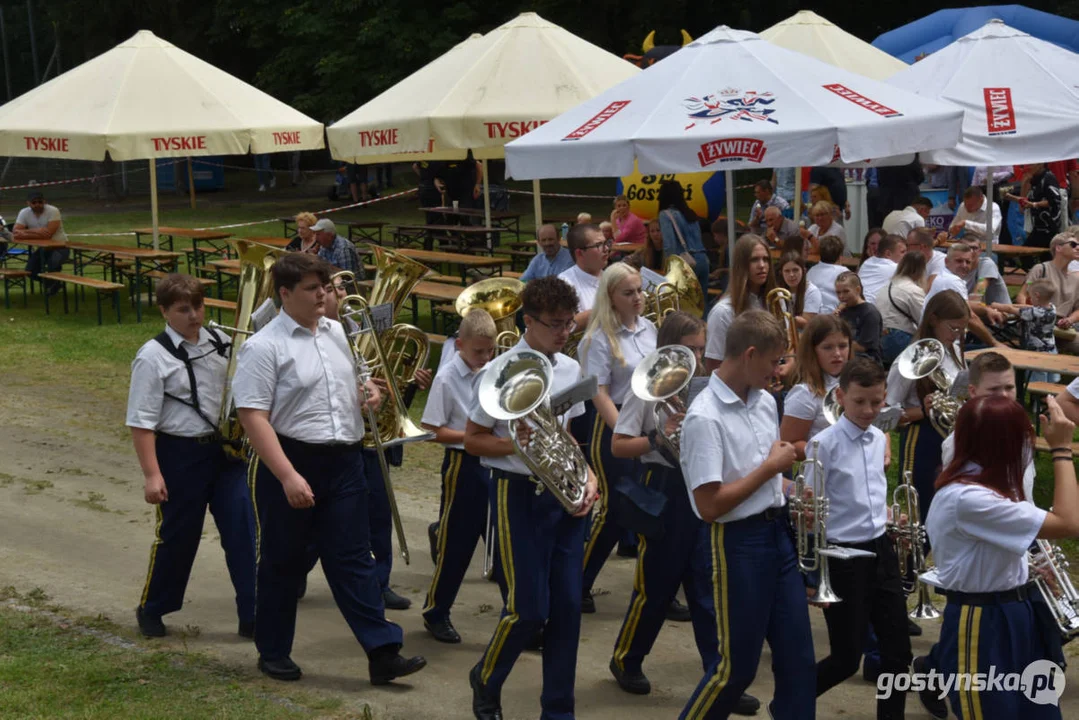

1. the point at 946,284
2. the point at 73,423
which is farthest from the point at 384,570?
the point at 73,423

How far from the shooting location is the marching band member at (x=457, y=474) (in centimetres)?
614

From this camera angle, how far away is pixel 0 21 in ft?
138

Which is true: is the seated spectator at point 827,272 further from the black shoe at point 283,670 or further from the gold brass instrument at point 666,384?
the black shoe at point 283,670

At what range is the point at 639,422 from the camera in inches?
219

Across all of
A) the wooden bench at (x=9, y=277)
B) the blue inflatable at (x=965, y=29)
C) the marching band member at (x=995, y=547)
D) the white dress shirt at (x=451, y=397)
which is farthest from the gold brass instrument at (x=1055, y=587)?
the blue inflatable at (x=965, y=29)

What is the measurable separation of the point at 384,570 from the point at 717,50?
15.6 ft

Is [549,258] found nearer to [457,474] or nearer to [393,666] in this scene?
[457,474]

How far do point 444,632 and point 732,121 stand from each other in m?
4.08

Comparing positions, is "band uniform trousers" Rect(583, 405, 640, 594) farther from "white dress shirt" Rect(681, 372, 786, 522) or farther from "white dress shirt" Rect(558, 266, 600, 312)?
"white dress shirt" Rect(681, 372, 786, 522)

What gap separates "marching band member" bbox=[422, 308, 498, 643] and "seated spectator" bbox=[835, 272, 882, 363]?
3427 millimetres

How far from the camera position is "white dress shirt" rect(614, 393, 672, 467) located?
18.3 ft

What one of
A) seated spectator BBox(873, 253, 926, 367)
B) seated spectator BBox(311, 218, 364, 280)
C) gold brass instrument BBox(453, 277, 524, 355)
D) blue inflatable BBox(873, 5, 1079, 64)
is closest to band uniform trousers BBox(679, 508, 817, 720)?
gold brass instrument BBox(453, 277, 524, 355)

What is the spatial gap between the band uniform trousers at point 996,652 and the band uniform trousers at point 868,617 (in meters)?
0.74

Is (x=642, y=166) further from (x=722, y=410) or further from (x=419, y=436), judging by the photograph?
(x=722, y=410)
